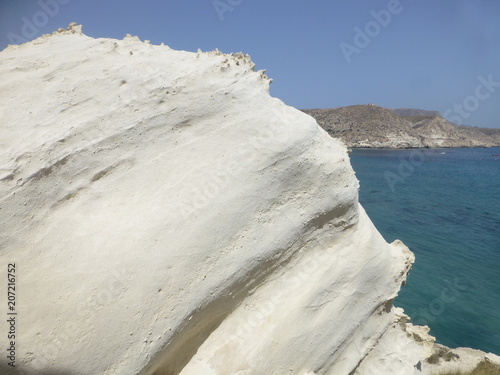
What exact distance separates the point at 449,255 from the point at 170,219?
18.7 metres

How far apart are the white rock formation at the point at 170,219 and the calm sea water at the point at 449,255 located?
30.4 ft

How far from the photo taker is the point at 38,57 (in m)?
4.41

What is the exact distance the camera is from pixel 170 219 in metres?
3.92

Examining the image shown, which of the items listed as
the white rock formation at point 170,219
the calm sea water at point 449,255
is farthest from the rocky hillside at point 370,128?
the white rock formation at point 170,219

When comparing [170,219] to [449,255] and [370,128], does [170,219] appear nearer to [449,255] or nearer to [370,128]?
[449,255]

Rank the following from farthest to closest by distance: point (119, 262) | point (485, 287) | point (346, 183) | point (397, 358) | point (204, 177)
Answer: point (485, 287) < point (397, 358) < point (346, 183) < point (204, 177) < point (119, 262)

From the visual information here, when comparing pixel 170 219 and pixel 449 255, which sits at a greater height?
pixel 170 219

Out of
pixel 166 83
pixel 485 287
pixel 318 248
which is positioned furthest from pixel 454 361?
pixel 166 83

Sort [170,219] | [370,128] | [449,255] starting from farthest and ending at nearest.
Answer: [370,128]
[449,255]
[170,219]

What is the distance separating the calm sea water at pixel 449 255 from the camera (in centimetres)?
1279

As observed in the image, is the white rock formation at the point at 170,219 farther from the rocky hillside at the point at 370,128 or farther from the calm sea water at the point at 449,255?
the rocky hillside at the point at 370,128

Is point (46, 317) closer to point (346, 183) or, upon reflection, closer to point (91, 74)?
point (91, 74)

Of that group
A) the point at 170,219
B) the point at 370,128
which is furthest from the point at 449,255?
the point at 370,128

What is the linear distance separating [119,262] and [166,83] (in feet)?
7.19
